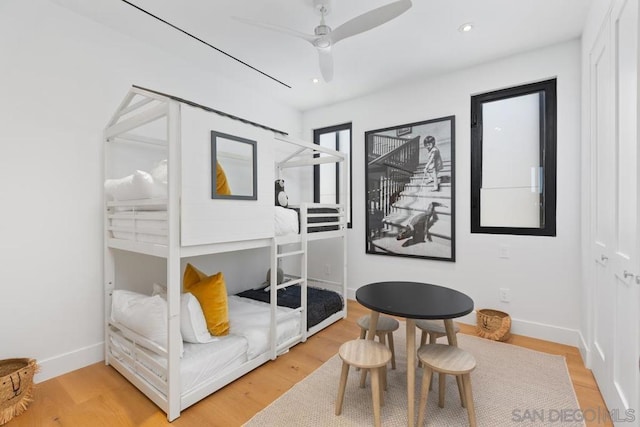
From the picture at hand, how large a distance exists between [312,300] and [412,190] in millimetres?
1677

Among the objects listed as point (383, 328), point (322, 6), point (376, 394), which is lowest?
point (376, 394)

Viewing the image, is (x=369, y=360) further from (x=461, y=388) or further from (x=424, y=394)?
(x=461, y=388)

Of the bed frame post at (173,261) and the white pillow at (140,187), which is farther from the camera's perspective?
the white pillow at (140,187)

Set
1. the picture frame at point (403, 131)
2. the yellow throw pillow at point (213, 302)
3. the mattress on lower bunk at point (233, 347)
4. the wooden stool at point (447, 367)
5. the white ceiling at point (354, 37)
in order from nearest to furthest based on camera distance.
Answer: the wooden stool at point (447, 367)
the mattress on lower bunk at point (233, 347)
the white ceiling at point (354, 37)
the yellow throw pillow at point (213, 302)
the picture frame at point (403, 131)

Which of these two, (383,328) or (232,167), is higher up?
(232,167)

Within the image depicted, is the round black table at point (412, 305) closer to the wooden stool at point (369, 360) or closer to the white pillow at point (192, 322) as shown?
the wooden stool at point (369, 360)

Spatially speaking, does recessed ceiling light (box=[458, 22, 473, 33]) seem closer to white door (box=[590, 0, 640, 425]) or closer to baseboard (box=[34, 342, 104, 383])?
white door (box=[590, 0, 640, 425])

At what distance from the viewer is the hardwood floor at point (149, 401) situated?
1663 mm

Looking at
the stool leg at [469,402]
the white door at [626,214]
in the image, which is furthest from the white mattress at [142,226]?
the white door at [626,214]

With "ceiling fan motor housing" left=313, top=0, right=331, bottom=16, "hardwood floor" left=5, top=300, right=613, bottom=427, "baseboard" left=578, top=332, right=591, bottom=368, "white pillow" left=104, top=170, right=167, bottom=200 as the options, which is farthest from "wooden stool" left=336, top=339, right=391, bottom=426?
"ceiling fan motor housing" left=313, top=0, right=331, bottom=16

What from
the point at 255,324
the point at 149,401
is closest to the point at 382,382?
the point at 255,324

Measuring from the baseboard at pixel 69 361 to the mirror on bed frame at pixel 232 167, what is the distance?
1625 mm

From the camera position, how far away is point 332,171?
411cm

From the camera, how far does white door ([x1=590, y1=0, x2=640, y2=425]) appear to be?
1.36 m
